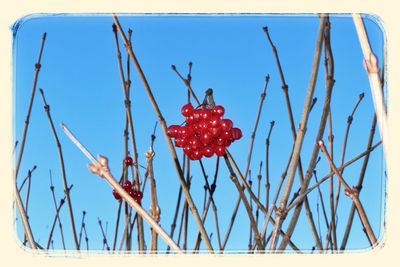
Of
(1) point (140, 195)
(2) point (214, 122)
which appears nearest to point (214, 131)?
(2) point (214, 122)

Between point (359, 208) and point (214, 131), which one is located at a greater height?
point (214, 131)

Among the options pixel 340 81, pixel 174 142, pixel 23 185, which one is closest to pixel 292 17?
pixel 340 81

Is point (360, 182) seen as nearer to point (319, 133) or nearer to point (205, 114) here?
point (319, 133)

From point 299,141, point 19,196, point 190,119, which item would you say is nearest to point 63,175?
point 19,196

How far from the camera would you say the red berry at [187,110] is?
2.22ft

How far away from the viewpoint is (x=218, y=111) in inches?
26.5

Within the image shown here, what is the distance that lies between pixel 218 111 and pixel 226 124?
17mm

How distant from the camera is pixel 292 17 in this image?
2.24ft

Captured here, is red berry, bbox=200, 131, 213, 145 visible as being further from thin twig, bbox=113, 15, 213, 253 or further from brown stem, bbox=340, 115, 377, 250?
brown stem, bbox=340, 115, 377, 250

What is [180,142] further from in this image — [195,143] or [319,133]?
[319,133]

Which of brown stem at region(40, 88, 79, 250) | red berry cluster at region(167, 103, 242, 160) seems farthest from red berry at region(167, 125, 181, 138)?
brown stem at region(40, 88, 79, 250)

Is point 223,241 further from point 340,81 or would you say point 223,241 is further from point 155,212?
point 340,81

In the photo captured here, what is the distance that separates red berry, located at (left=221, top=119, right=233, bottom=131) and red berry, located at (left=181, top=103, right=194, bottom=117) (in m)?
0.04

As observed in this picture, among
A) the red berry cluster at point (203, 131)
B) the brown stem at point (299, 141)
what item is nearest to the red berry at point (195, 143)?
the red berry cluster at point (203, 131)
